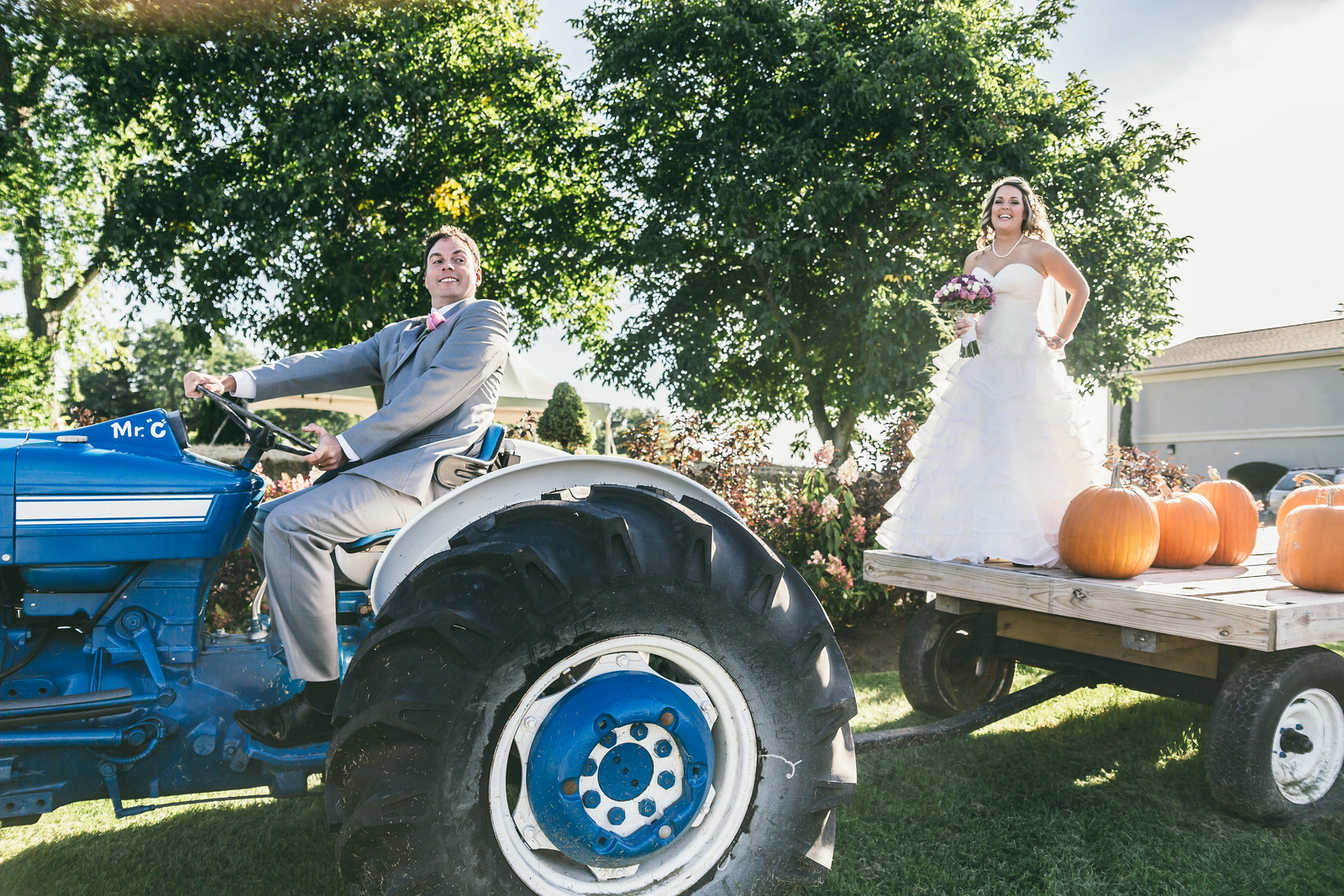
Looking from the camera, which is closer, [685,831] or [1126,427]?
[685,831]

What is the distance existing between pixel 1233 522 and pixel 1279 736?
1104mm

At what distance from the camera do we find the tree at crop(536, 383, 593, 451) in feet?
43.0

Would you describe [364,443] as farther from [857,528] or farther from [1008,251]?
[857,528]

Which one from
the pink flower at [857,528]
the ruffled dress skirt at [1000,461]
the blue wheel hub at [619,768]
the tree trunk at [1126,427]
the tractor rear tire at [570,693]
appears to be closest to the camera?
the tractor rear tire at [570,693]

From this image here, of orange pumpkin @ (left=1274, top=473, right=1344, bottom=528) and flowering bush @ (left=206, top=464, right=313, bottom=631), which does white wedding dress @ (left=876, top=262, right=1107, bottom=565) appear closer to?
orange pumpkin @ (left=1274, top=473, right=1344, bottom=528)

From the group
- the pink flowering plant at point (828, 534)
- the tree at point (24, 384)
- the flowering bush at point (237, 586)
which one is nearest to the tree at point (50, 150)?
the tree at point (24, 384)

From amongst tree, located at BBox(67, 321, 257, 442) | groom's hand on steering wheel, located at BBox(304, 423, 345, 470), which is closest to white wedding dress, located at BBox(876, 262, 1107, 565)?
groom's hand on steering wheel, located at BBox(304, 423, 345, 470)

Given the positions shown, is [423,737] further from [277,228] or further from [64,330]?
[64,330]

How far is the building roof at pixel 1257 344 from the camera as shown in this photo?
99.8 ft

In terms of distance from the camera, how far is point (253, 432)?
2.25 meters

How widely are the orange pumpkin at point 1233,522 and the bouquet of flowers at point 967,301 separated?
1242 mm

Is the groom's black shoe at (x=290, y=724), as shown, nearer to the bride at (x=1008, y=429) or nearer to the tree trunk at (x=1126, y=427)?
the bride at (x=1008, y=429)

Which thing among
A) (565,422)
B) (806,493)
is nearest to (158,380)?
(565,422)

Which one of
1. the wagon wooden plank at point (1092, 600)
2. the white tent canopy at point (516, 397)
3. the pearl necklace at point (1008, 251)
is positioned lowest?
the wagon wooden plank at point (1092, 600)
